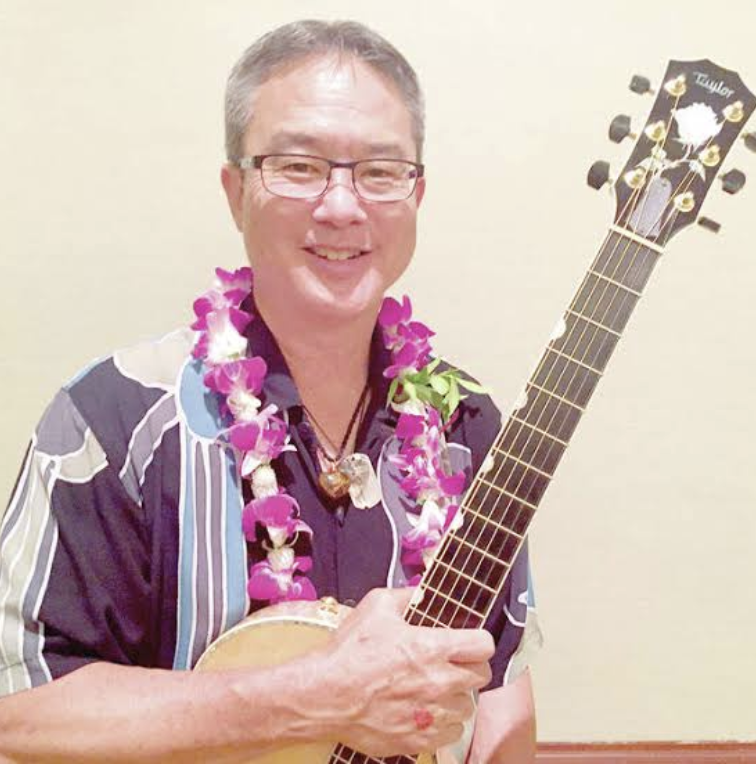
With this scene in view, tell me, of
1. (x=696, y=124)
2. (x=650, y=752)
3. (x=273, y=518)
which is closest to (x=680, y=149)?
(x=696, y=124)

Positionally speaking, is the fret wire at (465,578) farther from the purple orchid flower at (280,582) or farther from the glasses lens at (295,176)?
the glasses lens at (295,176)

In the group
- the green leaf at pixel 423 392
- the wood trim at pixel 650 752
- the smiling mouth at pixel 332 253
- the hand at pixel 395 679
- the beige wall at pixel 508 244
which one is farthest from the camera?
the wood trim at pixel 650 752

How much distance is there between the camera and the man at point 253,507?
833 mm

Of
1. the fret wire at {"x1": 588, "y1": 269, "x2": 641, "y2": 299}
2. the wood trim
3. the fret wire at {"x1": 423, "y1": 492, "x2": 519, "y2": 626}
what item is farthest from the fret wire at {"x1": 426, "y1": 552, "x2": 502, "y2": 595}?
the wood trim

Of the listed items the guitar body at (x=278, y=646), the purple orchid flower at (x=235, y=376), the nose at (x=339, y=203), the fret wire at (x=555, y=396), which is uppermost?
the nose at (x=339, y=203)

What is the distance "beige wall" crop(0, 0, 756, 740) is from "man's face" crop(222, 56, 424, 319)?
34cm

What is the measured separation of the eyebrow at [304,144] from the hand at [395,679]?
509 mm

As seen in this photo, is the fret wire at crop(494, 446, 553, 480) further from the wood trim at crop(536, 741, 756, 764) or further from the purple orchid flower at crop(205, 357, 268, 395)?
the wood trim at crop(536, 741, 756, 764)

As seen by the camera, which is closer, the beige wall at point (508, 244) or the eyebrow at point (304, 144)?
the eyebrow at point (304, 144)

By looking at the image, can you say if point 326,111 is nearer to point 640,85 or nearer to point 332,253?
point 332,253

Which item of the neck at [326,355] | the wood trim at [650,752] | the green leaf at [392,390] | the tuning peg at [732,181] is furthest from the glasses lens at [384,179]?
the wood trim at [650,752]

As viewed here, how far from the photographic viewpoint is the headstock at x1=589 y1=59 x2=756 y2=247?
872mm

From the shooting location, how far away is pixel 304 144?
2.96 feet

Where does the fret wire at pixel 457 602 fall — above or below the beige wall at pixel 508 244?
below
